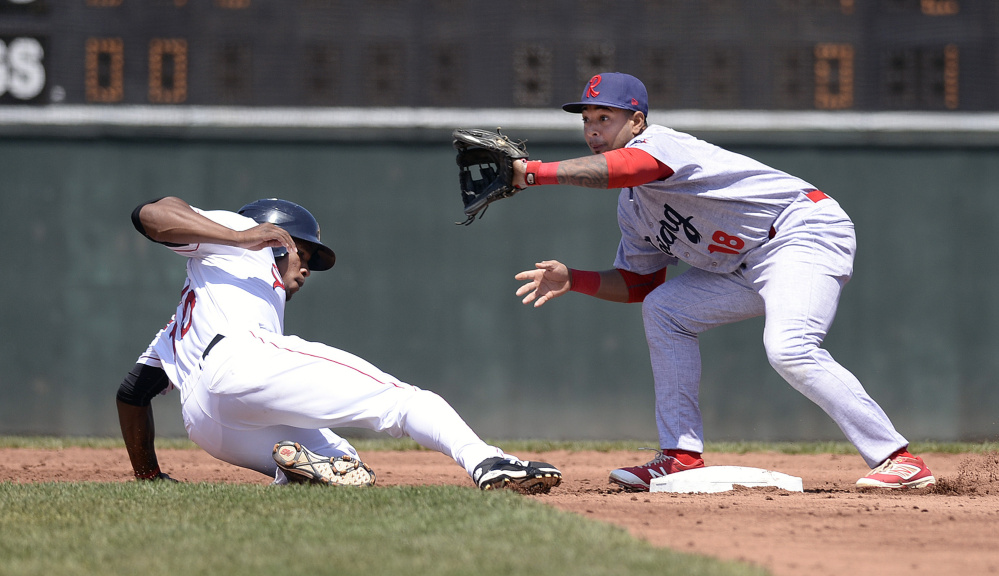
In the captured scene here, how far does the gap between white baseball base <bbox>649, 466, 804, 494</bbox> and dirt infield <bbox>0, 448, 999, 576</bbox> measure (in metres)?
0.05

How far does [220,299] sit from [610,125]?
5.50ft

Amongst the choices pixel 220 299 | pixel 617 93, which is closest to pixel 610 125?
pixel 617 93

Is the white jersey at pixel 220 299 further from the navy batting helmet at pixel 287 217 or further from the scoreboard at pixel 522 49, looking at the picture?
the scoreboard at pixel 522 49

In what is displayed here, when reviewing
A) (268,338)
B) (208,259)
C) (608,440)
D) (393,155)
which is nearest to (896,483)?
(268,338)

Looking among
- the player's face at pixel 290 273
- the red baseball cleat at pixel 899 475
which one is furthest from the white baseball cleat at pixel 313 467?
the red baseball cleat at pixel 899 475

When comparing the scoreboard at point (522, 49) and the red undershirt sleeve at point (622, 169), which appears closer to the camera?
the red undershirt sleeve at point (622, 169)

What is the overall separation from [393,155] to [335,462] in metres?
4.20

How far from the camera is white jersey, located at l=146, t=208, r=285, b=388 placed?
3375mm

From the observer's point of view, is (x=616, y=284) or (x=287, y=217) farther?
(x=616, y=284)

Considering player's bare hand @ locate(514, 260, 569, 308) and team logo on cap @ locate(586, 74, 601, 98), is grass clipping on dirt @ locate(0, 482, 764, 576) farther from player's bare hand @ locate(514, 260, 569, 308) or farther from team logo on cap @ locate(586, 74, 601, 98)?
team logo on cap @ locate(586, 74, 601, 98)

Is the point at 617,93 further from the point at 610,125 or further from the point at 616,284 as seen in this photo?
the point at 616,284

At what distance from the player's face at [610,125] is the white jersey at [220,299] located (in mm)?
1379

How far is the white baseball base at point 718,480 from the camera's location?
3.73 metres

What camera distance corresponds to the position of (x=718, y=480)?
3732 millimetres
